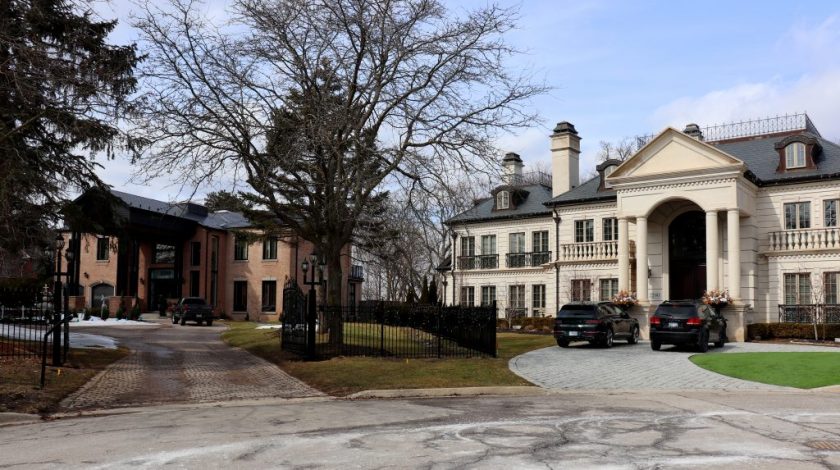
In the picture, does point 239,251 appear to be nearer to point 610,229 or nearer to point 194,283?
point 194,283

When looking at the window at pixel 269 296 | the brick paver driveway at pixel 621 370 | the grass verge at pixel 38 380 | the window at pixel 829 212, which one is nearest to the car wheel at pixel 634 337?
the brick paver driveway at pixel 621 370

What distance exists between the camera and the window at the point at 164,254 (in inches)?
2087

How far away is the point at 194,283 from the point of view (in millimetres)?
51500

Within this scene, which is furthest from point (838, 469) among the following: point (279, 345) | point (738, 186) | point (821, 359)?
point (738, 186)

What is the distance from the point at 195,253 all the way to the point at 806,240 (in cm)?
3962

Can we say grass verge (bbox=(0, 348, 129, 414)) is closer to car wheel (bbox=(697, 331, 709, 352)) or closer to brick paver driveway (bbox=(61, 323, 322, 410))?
brick paver driveway (bbox=(61, 323, 322, 410))

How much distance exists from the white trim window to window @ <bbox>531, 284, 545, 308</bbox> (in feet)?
49.3

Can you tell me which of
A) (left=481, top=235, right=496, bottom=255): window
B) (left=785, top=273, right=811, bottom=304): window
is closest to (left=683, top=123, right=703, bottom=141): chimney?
(left=785, top=273, right=811, bottom=304): window

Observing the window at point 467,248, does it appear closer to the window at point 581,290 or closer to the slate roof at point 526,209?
the slate roof at point 526,209

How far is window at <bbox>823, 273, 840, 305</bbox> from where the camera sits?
29.5 meters

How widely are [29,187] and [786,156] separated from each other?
2984 cm

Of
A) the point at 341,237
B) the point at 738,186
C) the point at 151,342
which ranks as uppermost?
the point at 738,186

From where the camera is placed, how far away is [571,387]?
52.0ft

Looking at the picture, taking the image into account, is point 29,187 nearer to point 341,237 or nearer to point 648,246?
point 341,237
